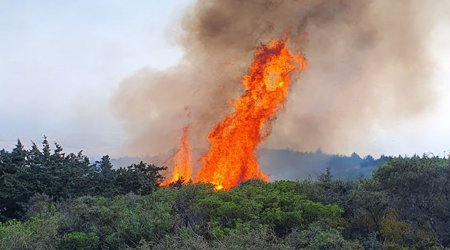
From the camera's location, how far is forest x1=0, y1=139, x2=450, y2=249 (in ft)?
61.6

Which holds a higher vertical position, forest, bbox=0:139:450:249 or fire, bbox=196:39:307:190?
fire, bbox=196:39:307:190

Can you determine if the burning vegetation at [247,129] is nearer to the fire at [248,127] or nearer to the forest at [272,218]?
the fire at [248,127]

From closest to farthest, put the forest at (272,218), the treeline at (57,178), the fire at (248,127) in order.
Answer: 1. the forest at (272,218)
2. the treeline at (57,178)
3. the fire at (248,127)

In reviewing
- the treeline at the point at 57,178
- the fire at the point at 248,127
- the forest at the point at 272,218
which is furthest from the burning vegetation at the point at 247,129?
the forest at the point at 272,218

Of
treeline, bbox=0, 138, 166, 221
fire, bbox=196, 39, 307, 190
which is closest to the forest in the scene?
treeline, bbox=0, 138, 166, 221

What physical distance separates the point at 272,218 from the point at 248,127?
22.6 metres

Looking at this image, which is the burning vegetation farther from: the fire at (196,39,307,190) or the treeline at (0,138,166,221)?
the treeline at (0,138,166,221)

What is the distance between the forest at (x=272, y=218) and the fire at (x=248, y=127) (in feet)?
43.5

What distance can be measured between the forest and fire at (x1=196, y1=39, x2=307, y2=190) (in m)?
13.3

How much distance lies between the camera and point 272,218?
22.5 meters

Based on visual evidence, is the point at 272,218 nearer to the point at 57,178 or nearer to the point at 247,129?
the point at 57,178

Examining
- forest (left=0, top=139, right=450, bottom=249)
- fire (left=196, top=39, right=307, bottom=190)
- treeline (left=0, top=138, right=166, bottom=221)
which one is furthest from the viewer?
fire (left=196, top=39, right=307, bottom=190)

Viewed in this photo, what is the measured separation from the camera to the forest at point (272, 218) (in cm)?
1877

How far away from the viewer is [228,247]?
1569cm
